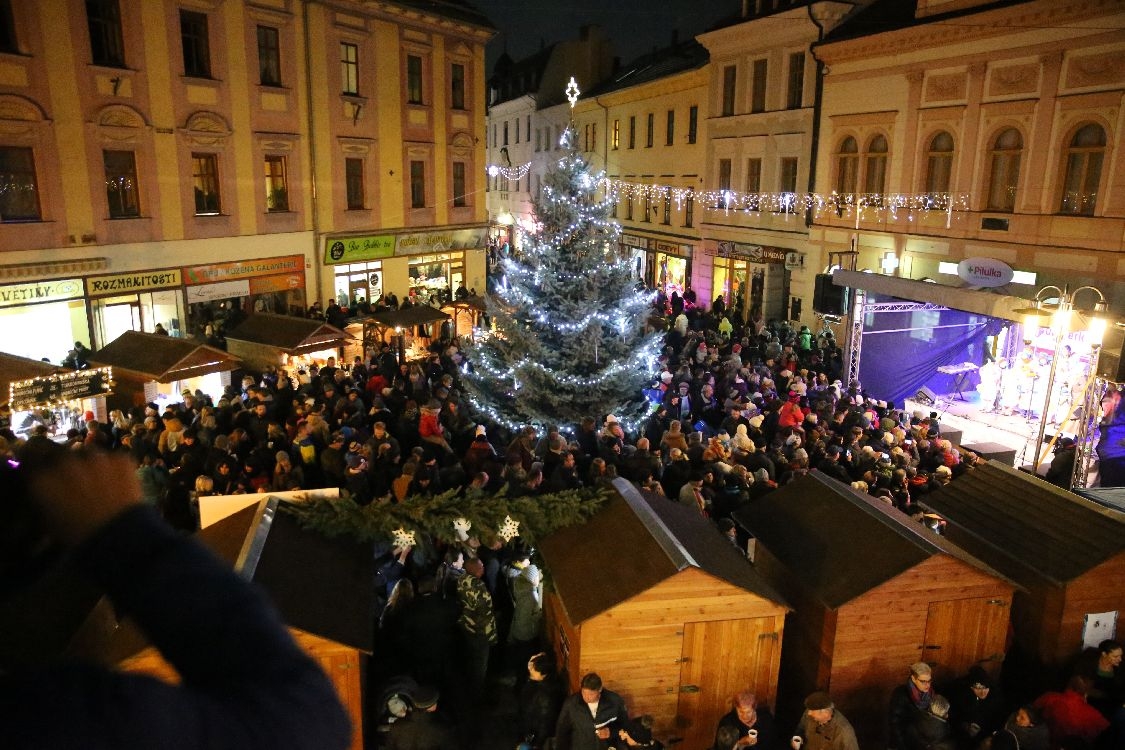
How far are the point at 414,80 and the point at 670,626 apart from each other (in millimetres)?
23392

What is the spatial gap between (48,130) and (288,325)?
22.9 ft

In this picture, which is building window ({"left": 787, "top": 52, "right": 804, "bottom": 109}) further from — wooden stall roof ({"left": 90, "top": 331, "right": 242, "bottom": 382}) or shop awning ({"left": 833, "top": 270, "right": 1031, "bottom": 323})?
wooden stall roof ({"left": 90, "top": 331, "right": 242, "bottom": 382})

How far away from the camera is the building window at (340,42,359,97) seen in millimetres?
23734

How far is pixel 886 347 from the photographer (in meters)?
19.1

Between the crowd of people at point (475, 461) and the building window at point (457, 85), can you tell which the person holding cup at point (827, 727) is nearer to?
the crowd of people at point (475, 461)

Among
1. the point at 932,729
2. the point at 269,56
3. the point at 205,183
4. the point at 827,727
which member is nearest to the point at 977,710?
the point at 932,729

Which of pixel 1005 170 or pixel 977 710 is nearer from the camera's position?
pixel 977 710

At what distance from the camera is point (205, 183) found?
20.8 meters

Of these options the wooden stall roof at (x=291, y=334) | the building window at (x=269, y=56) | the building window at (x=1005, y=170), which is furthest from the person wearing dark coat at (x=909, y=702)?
the building window at (x=269, y=56)

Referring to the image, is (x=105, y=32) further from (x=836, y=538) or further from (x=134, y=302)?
(x=836, y=538)

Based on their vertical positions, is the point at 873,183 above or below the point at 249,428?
above

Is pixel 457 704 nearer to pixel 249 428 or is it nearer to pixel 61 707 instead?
pixel 249 428

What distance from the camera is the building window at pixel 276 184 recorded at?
2238 cm

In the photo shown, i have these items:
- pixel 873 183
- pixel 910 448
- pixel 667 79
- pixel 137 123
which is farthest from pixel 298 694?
pixel 667 79
